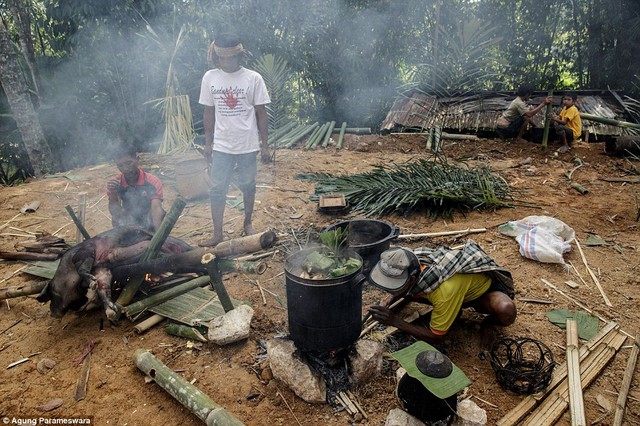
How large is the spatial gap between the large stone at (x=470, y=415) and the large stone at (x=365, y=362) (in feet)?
2.13

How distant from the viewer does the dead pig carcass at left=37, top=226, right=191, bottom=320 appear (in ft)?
11.4

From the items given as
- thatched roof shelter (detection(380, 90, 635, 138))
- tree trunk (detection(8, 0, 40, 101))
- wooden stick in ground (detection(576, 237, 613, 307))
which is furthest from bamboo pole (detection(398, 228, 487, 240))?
tree trunk (detection(8, 0, 40, 101))

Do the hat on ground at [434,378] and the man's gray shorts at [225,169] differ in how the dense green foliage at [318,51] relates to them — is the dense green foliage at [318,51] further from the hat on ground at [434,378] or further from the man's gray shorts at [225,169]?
the hat on ground at [434,378]

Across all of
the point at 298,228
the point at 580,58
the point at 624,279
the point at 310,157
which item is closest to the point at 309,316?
the point at 298,228

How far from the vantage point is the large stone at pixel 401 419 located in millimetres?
2522

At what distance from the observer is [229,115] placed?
4.46 meters

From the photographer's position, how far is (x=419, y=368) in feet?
7.57

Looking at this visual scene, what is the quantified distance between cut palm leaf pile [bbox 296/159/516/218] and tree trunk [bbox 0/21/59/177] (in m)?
Result: 6.61

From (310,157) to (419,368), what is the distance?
7192 mm

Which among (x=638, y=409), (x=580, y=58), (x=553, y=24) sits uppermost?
(x=553, y=24)

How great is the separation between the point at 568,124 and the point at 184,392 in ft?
31.2

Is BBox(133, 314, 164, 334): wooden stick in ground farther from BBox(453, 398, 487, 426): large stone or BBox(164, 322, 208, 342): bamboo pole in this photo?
BBox(453, 398, 487, 426): large stone

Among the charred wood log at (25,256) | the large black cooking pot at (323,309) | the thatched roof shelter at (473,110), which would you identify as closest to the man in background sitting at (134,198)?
the charred wood log at (25,256)

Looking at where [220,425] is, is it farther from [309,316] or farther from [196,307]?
[196,307]
